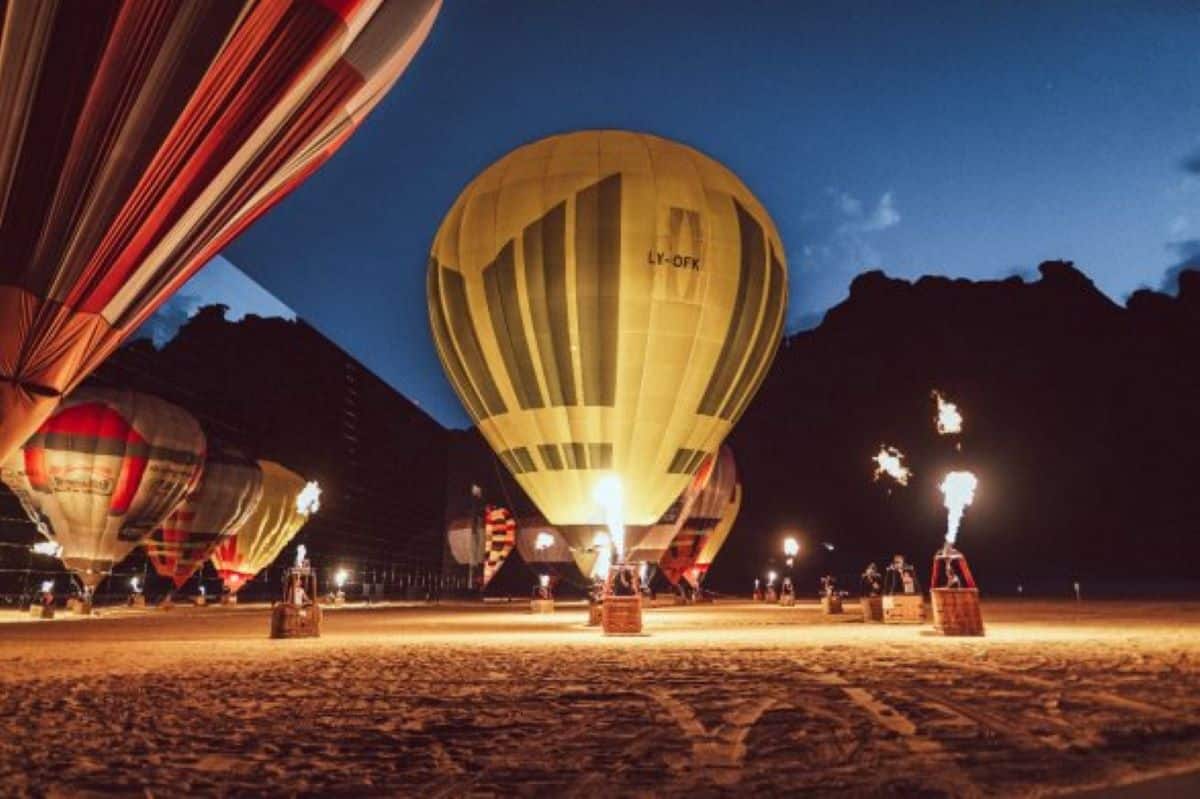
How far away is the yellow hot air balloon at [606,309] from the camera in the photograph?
744 inches

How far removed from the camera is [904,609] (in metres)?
18.8

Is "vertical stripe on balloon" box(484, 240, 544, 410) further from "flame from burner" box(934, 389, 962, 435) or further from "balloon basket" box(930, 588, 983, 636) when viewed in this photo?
"balloon basket" box(930, 588, 983, 636)

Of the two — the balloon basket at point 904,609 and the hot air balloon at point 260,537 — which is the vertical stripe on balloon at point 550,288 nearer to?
the balloon basket at point 904,609

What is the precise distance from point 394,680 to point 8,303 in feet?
18.5

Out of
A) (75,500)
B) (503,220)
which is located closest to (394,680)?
(503,220)

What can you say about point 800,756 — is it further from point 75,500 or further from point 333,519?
point 333,519

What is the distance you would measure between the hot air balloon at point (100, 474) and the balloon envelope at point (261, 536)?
11932mm

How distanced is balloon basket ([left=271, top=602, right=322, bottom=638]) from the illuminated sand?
387 centimetres

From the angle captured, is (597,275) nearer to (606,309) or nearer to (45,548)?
(606,309)

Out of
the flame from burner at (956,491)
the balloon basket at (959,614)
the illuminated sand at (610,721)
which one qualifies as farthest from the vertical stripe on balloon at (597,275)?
the illuminated sand at (610,721)

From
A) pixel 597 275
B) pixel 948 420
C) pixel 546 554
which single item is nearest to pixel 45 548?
pixel 546 554

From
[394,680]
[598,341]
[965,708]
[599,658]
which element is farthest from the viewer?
[598,341]

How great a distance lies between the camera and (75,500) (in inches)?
Answer: 1054

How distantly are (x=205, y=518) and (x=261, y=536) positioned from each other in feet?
23.0
